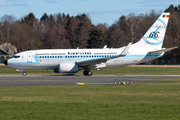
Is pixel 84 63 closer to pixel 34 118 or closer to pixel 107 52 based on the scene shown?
pixel 107 52

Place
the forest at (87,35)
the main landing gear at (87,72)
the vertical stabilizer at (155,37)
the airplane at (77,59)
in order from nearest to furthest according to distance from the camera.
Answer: the airplane at (77,59) → the main landing gear at (87,72) → the vertical stabilizer at (155,37) → the forest at (87,35)

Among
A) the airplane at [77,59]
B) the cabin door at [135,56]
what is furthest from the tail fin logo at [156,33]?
the cabin door at [135,56]

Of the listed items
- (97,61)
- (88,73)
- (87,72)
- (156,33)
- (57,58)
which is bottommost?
(88,73)

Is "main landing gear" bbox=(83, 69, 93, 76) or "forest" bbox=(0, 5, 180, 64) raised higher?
"forest" bbox=(0, 5, 180, 64)

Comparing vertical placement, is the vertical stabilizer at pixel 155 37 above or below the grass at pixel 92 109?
above

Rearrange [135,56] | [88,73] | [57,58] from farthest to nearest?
[135,56] → [88,73] → [57,58]

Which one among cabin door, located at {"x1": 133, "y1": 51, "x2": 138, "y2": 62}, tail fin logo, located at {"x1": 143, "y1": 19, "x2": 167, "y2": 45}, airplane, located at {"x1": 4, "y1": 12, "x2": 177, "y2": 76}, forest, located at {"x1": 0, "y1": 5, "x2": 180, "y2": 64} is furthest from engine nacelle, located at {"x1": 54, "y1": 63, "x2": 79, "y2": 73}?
forest, located at {"x1": 0, "y1": 5, "x2": 180, "y2": 64}

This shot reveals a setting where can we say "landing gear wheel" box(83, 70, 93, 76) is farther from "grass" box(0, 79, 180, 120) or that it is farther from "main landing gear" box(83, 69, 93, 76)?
"grass" box(0, 79, 180, 120)

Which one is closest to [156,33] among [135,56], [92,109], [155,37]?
[155,37]

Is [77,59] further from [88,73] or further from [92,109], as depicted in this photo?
[92,109]

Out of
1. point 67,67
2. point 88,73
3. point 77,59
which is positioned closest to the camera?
point 67,67

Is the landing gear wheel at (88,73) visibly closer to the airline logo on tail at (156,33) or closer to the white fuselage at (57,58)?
the white fuselage at (57,58)

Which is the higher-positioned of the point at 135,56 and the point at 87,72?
→ the point at 135,56

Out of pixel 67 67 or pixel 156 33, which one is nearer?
pixel 67 67
